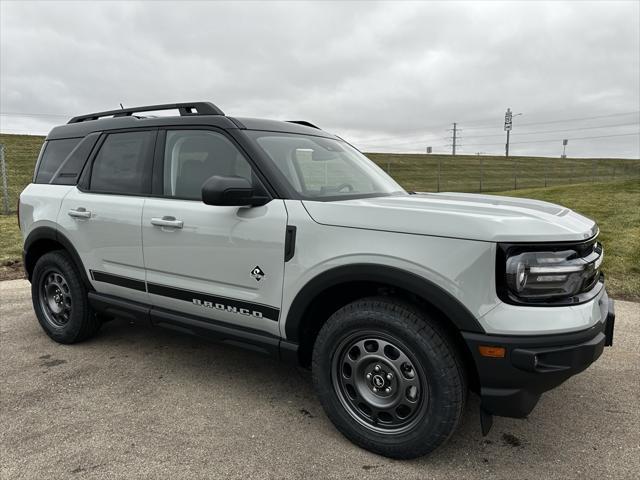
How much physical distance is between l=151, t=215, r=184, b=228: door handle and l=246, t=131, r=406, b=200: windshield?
75 cm

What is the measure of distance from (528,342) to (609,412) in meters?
1.40

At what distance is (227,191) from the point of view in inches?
106

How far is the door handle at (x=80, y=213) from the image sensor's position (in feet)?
12.4

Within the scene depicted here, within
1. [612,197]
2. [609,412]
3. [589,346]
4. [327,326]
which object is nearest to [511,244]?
[589,346]

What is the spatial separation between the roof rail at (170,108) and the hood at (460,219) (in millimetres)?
1120

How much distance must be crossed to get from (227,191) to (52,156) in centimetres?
250

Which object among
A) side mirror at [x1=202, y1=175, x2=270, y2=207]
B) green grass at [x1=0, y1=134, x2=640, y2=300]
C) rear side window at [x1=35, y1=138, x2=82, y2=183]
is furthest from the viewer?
green grass at [x1=0, y1=134, x2=640, y2=300]

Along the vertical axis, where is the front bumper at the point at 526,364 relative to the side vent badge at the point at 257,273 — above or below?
below

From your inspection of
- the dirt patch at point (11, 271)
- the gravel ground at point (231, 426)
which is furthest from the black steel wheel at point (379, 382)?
the dirt patch at point (11, 271)

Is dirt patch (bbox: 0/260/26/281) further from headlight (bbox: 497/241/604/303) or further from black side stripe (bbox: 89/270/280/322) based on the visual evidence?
headlight (bbox: 497/241/604/303)

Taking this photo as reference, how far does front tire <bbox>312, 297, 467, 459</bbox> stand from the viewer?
238 centimetres

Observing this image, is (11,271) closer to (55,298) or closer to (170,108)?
(55,298)

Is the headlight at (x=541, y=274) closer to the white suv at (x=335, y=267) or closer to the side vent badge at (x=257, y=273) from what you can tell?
the white suv at (x=335, y=267)

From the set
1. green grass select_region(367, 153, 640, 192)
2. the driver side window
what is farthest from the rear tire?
green grass select_region(367, 153, 640, 192)
